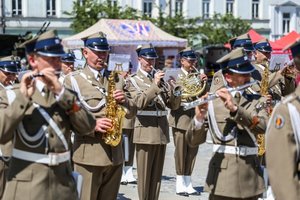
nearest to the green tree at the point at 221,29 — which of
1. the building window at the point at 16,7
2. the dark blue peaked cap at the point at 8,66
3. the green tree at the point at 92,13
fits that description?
the green tree at the point at 92,13

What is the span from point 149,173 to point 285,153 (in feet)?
16.8

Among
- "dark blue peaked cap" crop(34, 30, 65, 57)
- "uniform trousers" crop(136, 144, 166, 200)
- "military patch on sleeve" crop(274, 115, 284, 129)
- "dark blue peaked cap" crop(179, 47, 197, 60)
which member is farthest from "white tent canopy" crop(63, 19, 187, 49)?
"military patch on sleeve" crop(274, 115, 284, 129)

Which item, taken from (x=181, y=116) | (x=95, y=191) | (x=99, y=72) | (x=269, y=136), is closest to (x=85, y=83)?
(x=99, y=72)

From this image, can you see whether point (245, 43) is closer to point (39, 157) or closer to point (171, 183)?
point (171, 183)

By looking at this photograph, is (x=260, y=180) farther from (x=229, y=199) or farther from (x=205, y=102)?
(x=205, y=102)

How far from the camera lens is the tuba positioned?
33.9 feet

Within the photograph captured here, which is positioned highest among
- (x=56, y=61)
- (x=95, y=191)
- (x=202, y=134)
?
(x=56, y=61)

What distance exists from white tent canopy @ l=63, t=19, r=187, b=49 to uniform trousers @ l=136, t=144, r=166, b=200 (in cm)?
2087

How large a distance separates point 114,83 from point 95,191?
1217 mm

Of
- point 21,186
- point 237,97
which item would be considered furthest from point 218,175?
point 21,186

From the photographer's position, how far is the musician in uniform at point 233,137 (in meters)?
6.44

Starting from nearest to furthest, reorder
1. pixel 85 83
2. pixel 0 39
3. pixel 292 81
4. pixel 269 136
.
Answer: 1. pixel 269 136
2. pixel 85 83
3. pixel 292 81
4. pixel 0 39

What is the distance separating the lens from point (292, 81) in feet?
32.0

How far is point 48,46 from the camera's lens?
5598mm
